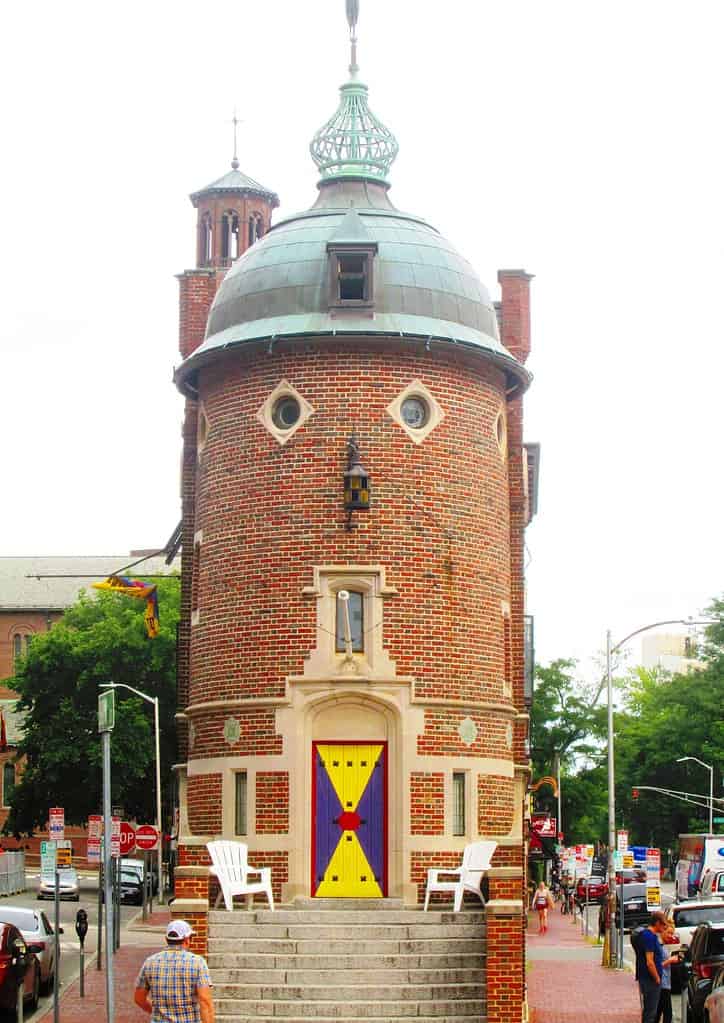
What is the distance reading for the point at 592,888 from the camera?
63375 mm

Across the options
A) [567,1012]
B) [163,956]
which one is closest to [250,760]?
[567,1012]

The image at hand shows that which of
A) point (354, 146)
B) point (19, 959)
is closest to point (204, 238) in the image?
point (354, 146)

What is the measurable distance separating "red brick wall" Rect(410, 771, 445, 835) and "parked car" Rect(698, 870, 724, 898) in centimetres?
2451

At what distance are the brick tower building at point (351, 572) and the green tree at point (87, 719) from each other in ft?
103

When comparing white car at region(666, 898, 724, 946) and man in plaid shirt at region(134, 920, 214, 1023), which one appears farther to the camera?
white car at region(666, 898, 724, 946)

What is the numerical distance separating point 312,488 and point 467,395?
299 cm

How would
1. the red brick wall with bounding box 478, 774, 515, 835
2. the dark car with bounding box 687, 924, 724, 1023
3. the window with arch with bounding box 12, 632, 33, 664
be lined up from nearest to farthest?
the dark car with bounding box 687, 924, 724, 1023, the red brick wall with bounding box 478, 774, 515, 835, the window with arch with bounding box 12, 632, 33, 664

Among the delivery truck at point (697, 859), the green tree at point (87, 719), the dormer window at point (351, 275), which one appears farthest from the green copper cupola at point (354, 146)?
the green tree at point (87, 719)

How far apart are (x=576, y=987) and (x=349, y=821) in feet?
19.1

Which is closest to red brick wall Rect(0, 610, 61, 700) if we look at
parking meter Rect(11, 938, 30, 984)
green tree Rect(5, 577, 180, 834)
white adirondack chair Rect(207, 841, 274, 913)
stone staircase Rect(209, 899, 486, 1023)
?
green tree Rect(5, 577, 180, 834)

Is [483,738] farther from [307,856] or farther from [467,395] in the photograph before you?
[467,395]

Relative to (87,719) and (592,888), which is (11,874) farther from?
(592,888)

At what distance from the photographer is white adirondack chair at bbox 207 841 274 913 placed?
24.5 metres

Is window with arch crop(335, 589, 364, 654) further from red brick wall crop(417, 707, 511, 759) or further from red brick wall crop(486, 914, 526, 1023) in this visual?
red brick wall crop(486, 914, 526, 1023)
